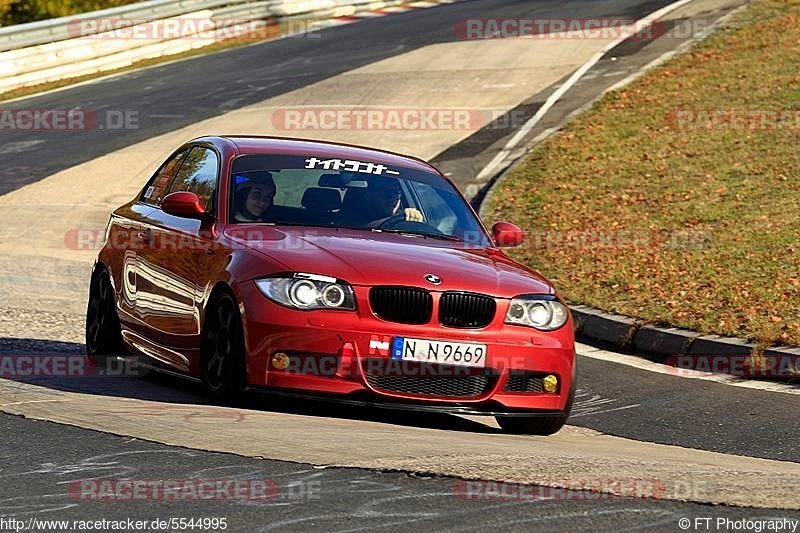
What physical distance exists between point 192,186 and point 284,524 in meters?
4.85

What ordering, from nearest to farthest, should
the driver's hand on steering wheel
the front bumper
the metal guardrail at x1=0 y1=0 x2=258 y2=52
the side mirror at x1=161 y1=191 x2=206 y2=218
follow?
the front bumper
the side mirror at x1=161 y1=191 x2=206 y2=218
the driver's hand on steering wheel
the metal guardrail at x1=0 y1=0 x2=258 y2=52

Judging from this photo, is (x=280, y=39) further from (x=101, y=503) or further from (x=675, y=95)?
(x=101, y=503)

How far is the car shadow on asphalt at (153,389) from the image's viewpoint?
8938 millimetres

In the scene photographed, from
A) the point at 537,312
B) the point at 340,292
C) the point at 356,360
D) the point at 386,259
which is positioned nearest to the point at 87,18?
the point at 386,259

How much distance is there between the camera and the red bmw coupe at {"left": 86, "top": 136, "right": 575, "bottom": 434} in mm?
8398

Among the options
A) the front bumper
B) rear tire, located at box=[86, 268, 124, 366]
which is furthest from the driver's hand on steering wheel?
rear tire, located at box=[86, 268, 124, 366]

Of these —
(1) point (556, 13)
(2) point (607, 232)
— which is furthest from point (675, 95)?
(1) point (556, 13)

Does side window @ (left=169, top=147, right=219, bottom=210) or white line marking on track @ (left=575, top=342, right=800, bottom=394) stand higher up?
side window @ (left=169, top=147, right=219, bottom=210)

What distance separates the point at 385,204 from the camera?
32.0 feet

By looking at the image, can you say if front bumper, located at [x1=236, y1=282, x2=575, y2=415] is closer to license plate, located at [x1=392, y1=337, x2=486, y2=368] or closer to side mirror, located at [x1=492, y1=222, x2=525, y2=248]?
license plate, located at [x1=392, y1=337, x2=486, y2=368]

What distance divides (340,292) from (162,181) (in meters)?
2.79

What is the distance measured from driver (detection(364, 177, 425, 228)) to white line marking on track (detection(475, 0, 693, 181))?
10975 mm

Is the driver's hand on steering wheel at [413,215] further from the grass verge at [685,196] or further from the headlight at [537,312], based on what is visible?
the grass verge at [685,196]

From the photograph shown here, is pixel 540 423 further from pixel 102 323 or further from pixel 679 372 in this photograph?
pixel 102 323
